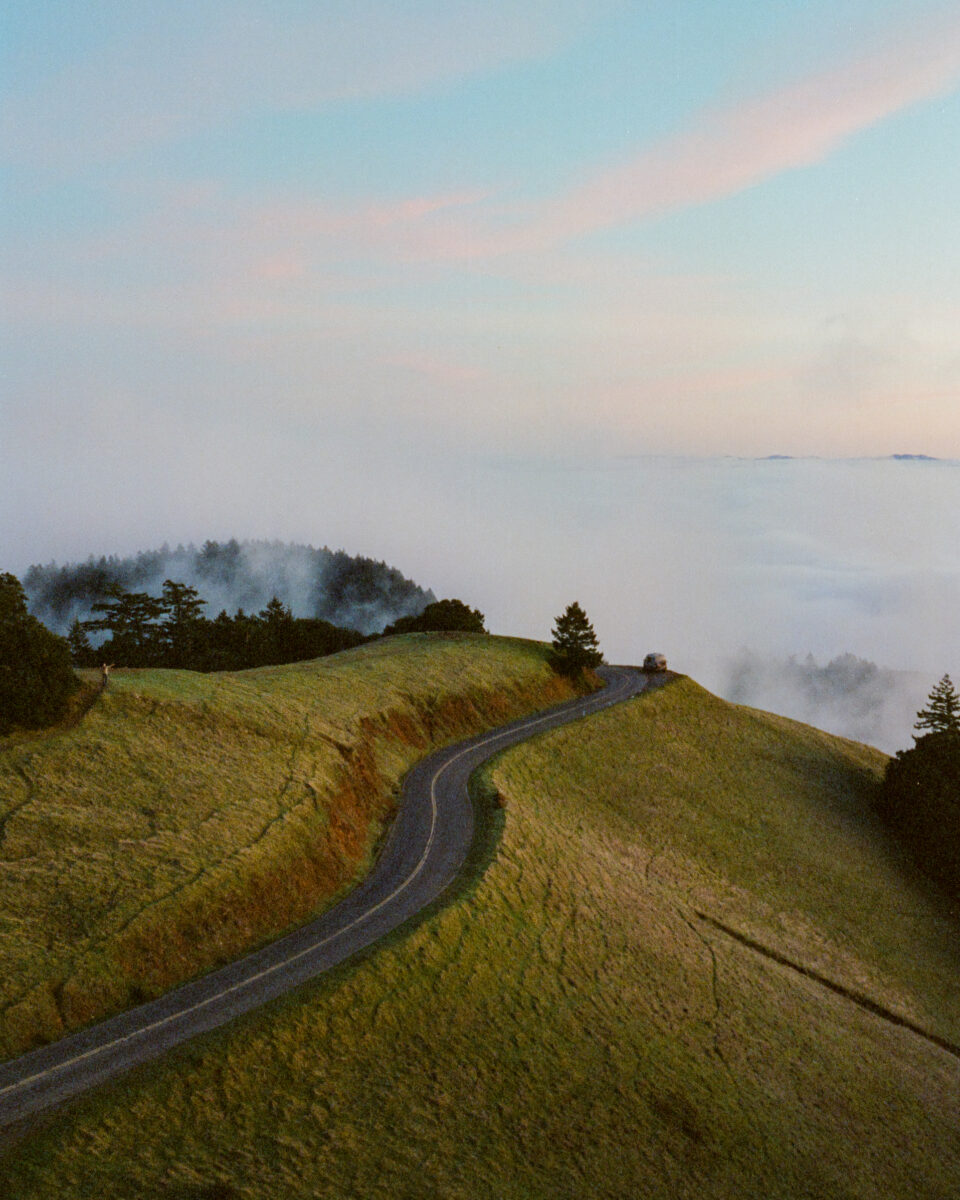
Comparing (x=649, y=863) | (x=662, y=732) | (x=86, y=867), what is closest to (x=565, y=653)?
(x=662, y=732)

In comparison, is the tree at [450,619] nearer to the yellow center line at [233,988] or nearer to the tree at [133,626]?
the tree at [133,626]

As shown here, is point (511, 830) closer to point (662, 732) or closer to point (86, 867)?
point (86, 867)

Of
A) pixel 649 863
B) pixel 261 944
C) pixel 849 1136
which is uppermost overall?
pixel 649 863

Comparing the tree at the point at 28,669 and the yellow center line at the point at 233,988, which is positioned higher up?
the tree at the point at 28,669

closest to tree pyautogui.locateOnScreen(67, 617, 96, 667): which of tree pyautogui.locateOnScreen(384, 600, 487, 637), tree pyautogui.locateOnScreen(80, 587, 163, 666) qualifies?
tree pyautogui.locateOnScreen(80, 587, 163, 666)

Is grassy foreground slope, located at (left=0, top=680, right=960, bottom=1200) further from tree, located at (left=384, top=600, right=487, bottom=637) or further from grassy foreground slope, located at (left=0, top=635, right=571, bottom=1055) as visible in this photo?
tree, located at (left=384, top=600, right=487, bottom=637)

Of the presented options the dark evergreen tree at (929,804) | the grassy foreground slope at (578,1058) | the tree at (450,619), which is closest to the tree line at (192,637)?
the tree at (450,619)
